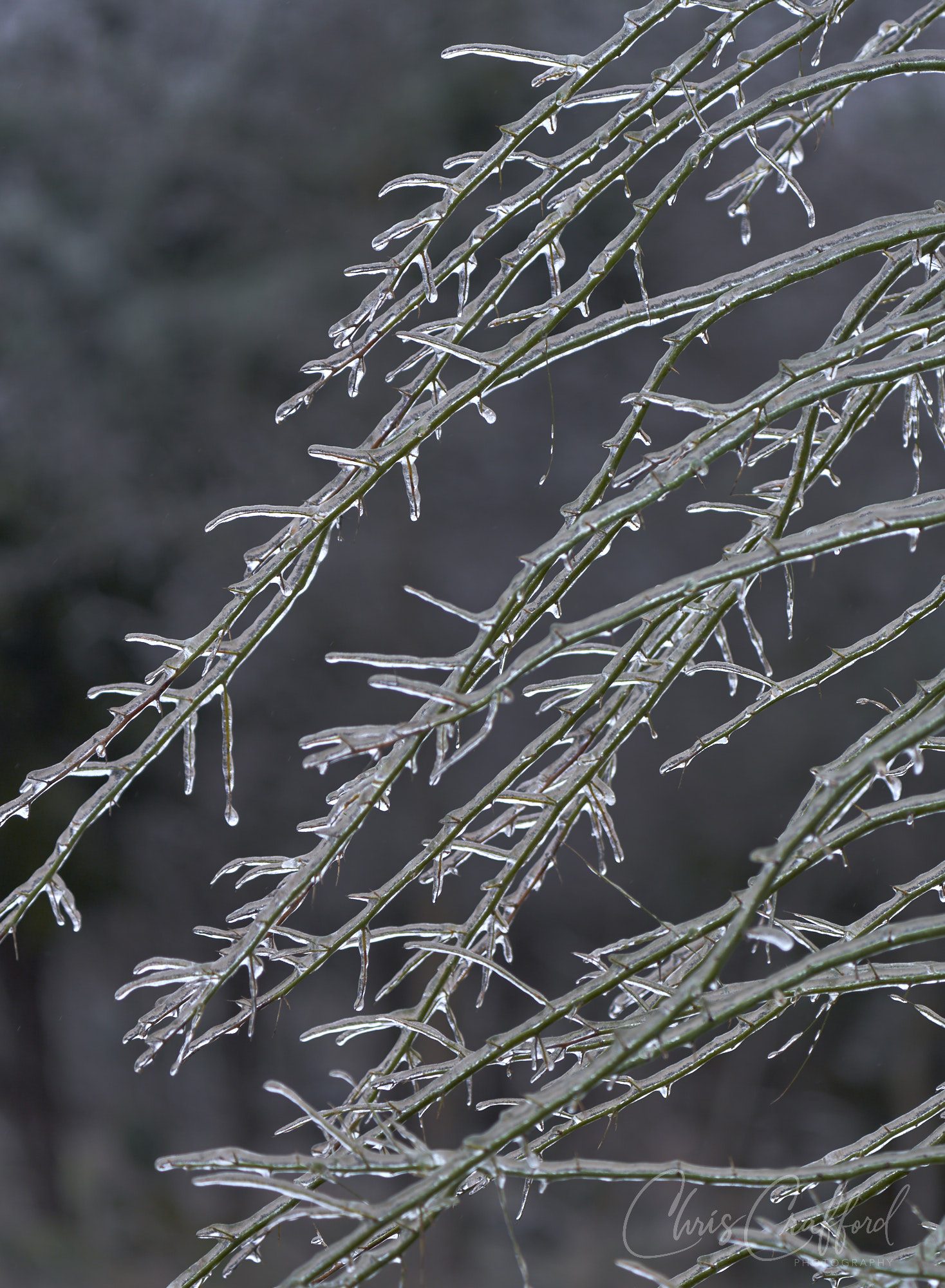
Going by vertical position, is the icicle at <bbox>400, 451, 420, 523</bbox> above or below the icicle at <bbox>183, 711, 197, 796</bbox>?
above

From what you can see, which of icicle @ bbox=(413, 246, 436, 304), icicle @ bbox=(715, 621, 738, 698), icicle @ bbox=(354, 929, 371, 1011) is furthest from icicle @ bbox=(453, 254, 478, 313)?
icicle @ bbox=(354, 929, 371, 1011)

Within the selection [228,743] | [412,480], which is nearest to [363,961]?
[228,743]

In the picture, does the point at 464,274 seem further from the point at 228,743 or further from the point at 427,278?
the point at 228,743

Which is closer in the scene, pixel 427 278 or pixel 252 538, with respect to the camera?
pixel 427 278

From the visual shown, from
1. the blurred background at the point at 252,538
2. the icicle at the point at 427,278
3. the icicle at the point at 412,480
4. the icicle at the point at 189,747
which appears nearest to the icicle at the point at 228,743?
the icicle at the point at 189,747

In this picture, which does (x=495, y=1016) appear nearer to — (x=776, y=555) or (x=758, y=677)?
Answer: (x=758, y=677)

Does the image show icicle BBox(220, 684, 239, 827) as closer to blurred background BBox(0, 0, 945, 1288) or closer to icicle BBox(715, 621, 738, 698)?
icicle BBox(715, 621, 738, 698)

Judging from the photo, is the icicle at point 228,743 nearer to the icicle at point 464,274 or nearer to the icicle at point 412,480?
the icicle at point 412,480

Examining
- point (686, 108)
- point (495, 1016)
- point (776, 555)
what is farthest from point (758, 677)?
point (495, 1016)
